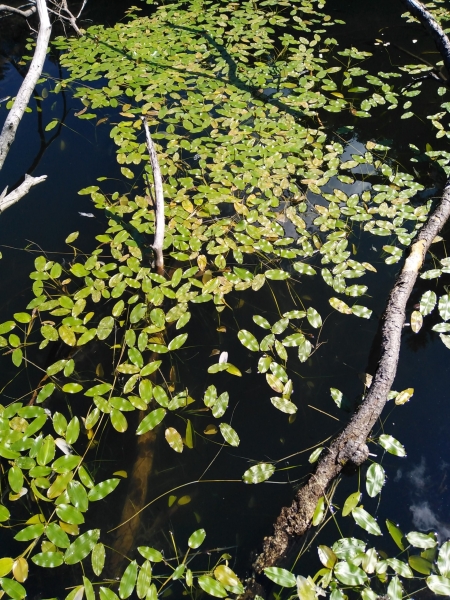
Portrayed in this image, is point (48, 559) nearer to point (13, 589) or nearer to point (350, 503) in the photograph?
point (13, 589)

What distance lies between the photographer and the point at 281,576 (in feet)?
4.41

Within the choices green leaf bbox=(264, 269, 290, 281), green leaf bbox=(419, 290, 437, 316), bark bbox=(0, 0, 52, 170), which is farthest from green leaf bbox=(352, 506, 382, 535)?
bark bbox=(0, 0, 52, 170)

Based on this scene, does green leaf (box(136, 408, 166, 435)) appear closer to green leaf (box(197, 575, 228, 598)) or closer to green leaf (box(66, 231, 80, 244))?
green leaf (box(197, 575, 228, 598))

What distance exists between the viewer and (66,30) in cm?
475

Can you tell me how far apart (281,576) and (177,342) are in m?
0.98

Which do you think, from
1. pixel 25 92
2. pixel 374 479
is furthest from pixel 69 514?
pixel 25 92

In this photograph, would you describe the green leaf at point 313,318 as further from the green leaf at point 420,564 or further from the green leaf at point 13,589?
the green leaf at point 13,589

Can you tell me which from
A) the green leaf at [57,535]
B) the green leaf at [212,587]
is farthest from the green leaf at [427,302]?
the green leaf at [57,535]

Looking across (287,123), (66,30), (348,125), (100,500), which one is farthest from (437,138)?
Answer: (66,30)

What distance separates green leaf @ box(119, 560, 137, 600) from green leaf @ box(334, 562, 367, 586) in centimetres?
62

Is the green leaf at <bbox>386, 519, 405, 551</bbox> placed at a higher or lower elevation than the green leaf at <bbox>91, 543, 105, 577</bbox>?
higher

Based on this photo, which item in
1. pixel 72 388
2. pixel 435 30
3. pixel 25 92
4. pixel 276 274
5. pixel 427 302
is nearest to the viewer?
pixel 72 388

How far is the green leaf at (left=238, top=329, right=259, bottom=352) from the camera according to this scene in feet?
6.48

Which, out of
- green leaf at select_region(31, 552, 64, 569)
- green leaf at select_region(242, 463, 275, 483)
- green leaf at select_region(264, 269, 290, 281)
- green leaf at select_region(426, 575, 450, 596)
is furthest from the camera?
green leaf at select_region(264, 269, 290, 281)
